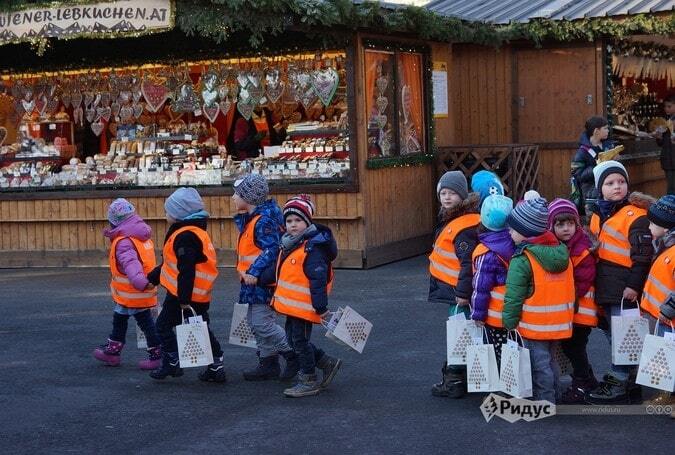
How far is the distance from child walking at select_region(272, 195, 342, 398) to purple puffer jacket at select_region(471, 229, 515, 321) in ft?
3.42

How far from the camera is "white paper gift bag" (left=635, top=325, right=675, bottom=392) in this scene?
20.9 feet

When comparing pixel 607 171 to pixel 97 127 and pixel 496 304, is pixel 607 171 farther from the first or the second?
pixel 97 127

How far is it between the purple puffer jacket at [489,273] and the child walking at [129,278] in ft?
8.73

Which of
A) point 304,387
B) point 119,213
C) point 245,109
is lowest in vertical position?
point 304,387

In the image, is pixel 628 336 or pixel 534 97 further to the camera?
pixel 534 97

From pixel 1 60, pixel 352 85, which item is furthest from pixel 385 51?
pixel 1 60

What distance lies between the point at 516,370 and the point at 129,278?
123 inches

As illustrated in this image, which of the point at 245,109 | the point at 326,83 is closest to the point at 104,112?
the point at 245,109

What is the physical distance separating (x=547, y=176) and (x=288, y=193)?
4.29 metres

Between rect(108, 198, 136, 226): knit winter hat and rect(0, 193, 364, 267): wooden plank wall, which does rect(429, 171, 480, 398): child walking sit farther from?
rect(0, 193, 364, 267): wooden plank wall

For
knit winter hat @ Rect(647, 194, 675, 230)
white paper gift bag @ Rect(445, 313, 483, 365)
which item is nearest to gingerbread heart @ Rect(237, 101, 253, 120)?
white paper gift bag @ Rect(445, 313, 483, 365)

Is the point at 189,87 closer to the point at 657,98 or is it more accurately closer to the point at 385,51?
the point at 385,51

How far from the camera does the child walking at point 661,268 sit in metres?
6.53

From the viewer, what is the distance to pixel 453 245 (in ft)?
23.6
